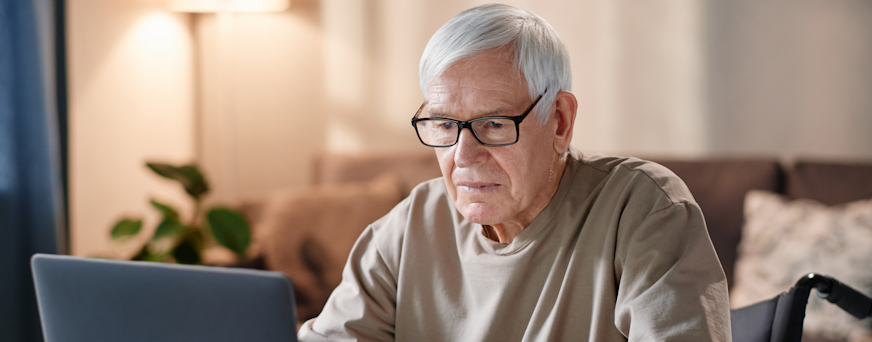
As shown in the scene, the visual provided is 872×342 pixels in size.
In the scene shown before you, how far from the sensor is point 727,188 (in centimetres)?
208

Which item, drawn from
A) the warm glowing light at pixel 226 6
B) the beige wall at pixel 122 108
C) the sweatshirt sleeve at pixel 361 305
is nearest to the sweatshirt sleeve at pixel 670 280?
the sweatshirt sleeve at pixel 361 305

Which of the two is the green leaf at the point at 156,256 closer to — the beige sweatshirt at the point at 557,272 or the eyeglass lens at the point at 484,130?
the beige sweatshirt at the point at 557,272

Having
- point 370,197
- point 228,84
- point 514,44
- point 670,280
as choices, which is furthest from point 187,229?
point 670,280

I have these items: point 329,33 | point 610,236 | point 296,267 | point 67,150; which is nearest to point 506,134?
point 610,236

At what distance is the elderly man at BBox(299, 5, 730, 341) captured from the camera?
2.80ft

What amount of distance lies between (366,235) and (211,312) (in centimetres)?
53

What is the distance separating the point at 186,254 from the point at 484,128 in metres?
1.80

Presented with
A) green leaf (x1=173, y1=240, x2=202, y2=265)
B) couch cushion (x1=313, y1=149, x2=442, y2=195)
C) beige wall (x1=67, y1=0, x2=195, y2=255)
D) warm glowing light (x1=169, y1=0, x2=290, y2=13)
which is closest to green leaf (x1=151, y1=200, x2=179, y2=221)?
green leaf (x1=173, y1=240, x2=202, y2=265)

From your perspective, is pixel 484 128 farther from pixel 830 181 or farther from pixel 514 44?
pixel 830 181

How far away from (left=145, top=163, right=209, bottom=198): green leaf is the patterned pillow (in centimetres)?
189

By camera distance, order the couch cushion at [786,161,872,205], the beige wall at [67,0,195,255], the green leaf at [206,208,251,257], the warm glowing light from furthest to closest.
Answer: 1. the warm glowing light
2. the beige wall at [67,0,195,255]
3. the green leaf at [206,208,251,257]
4. the couch cushion at [786,161,872,205]

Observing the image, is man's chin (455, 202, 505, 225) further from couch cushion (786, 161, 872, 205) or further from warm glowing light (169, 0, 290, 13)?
warm glowing light (169, 0, 290, 13)

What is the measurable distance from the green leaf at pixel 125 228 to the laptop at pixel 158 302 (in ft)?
5.62

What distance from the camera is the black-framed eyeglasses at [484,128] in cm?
93
